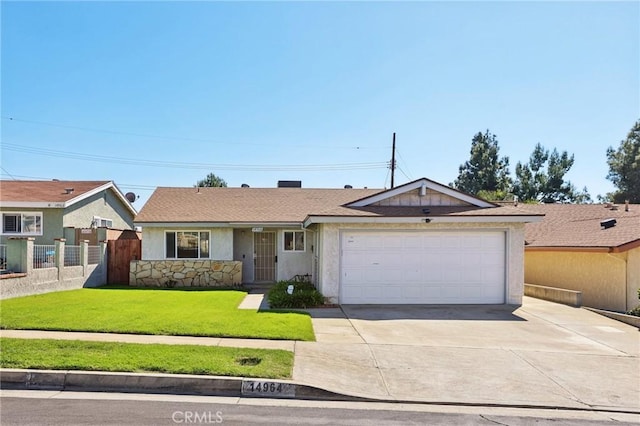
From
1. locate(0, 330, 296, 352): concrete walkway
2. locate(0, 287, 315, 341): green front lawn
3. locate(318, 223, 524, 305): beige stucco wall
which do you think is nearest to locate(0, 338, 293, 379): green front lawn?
locate(0, 330, 296, 352): concrete walkway

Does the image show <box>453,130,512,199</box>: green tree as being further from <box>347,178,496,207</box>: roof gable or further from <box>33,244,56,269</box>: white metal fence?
<box>33,244,56,269</box>: white metal fence

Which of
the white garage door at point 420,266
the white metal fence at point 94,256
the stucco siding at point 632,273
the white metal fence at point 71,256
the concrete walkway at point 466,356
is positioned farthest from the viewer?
the white metal fence at point 94,256

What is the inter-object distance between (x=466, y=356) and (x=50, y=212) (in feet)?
59.0

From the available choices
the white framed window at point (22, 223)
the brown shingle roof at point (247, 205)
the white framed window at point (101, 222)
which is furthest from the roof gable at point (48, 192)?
the brown shingle roof at point (247, 205)

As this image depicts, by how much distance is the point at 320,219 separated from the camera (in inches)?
511

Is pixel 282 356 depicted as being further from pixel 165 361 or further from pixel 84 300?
pixel 84 300

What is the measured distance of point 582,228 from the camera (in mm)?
17562

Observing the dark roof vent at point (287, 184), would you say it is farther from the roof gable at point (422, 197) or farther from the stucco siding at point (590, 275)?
the stucco siding at point (590, 275)

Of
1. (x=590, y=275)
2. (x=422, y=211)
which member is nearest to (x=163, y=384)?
(x=422, y=211)

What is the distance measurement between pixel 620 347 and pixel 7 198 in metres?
21.8

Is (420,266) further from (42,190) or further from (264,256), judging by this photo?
(42,190)

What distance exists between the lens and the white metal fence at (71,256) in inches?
592

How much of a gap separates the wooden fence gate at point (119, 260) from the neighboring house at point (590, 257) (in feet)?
53.7

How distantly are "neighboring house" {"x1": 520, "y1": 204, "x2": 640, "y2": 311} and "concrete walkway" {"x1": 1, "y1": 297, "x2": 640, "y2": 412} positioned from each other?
2968 mm
